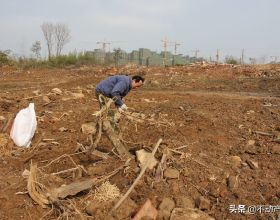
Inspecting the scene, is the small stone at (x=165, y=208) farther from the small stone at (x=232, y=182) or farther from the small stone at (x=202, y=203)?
the small stone at (x=232, y=182)

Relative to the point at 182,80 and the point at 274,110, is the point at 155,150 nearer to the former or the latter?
the point at 274,110

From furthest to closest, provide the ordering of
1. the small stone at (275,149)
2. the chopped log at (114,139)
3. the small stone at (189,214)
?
the small stone at (275,149), the chopped log at (114,139), the small stone at (189,214)

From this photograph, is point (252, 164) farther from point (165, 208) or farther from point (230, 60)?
point (230, 60)

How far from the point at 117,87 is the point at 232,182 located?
214 cm

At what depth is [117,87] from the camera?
5824 millimetres

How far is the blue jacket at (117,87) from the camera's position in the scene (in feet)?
19.1

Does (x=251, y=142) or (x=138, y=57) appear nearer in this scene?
(x=251, y=142)

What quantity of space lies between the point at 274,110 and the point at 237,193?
4.11m

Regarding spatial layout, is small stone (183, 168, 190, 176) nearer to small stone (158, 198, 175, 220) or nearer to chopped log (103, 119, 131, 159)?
small stone (158, 198, 175, 220)

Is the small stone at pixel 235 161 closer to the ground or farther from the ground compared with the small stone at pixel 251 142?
closer to the ground

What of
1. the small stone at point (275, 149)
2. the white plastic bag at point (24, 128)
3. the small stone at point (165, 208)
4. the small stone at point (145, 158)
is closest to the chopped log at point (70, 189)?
the small stone at point (145, 158)

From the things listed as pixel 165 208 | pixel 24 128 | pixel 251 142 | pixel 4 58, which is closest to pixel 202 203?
pixel 165 208

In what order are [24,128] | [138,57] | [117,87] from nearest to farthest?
1. [117,87]
2. [24,128]
3. [138,57]

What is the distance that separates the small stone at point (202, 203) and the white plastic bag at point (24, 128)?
10.7 feet
